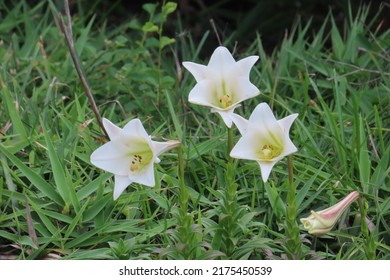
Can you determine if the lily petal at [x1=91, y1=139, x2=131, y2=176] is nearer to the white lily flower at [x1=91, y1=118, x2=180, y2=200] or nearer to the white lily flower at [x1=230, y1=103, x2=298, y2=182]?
the white lily flower at [x1=91, y1=118, x2=180, y2=200]

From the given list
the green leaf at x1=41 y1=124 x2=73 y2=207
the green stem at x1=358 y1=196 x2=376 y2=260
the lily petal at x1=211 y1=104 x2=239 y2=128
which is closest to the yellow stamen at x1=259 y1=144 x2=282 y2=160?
the lily petal at x1=211 y1=104 x2=239 y2=128

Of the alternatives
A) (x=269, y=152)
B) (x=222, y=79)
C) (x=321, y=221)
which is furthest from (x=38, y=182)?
(x=321, y=221)

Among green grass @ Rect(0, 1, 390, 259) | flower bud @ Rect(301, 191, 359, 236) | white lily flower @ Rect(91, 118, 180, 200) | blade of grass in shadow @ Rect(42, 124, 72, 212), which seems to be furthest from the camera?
blade of grass in shadow @ Rect(42, 124, 72, 212)

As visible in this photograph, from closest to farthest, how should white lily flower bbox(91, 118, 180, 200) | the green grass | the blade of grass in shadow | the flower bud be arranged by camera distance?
1. the flower bud
2. white lily flower bbox(91, 118, 180, 200)
3. the green grass
4. the blade of grass in shadow

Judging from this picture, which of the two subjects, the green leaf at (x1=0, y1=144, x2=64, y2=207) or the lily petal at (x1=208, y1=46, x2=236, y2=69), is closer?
the lily petal at (x1=208, y1=46, x2=236, y2=69)

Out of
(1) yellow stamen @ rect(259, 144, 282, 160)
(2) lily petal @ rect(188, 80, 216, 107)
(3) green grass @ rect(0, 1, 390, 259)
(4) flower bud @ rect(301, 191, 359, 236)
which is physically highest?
(2) lily petal @ rect(188, 80, 216, 107)

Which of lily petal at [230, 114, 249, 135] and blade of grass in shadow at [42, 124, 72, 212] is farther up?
lily petal at [230, 114, 249, 135]
